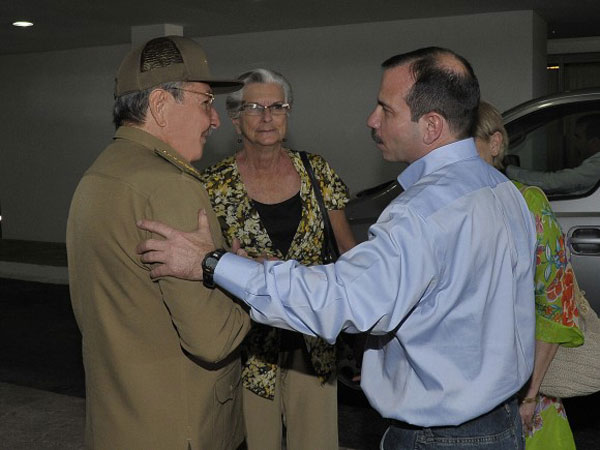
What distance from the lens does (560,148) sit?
15.8 ft

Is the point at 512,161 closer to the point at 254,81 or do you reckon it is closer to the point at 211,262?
the point at 254,81

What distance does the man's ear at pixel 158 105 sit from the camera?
7.36 ft

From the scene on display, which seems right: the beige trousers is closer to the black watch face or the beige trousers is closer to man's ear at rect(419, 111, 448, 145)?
the black watch face

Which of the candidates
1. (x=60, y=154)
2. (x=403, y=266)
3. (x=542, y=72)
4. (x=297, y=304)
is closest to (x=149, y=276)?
(x=297, y=304)

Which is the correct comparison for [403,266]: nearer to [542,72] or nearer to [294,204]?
[294,204]

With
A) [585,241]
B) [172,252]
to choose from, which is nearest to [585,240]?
[585,241]

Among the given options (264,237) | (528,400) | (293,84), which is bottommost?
(528,400)

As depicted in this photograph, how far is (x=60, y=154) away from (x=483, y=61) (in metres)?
7.98

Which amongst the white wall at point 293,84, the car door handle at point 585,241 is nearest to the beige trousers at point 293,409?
the car door handle at point 585,241

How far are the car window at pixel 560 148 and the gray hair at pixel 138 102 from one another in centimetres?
301

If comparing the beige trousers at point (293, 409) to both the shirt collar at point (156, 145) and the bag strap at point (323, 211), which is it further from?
the shirt collar at point (156, 145)

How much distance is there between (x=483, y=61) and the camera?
1104cm

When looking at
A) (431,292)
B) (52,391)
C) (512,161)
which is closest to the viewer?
(431,292)

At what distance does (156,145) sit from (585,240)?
2981mm
